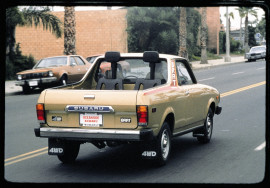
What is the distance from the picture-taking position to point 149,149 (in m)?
7.36

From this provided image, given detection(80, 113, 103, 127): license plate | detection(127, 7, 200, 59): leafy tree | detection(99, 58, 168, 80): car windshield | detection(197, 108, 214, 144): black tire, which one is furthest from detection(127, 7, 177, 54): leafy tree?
detection(80, 113, 103, 127): license plate

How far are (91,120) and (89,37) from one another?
38605mm

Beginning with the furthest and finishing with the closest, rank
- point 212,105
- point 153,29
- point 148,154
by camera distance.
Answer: point 153,29 < point 212,105 < point 148,154

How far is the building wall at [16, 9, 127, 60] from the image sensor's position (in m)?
45.1

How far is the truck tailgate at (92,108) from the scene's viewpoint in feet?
22.9

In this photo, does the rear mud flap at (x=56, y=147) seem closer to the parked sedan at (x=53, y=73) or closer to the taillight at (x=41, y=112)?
the taillight at (x=41, y=112)

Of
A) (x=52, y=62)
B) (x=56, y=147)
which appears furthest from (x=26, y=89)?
(x=56, y=147)

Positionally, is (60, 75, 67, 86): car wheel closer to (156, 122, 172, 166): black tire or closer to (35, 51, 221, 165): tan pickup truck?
(35, 51, 221, 165): tan pickup truck

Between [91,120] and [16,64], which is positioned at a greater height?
[16,64]

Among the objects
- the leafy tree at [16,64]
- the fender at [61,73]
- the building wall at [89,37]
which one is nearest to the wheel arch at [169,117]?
the fender at [61,73]

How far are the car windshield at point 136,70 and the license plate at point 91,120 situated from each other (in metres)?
1.82

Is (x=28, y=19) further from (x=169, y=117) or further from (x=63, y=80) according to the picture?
(x=169, y=117)

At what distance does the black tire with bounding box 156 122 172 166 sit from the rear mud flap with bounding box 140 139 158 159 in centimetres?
10
